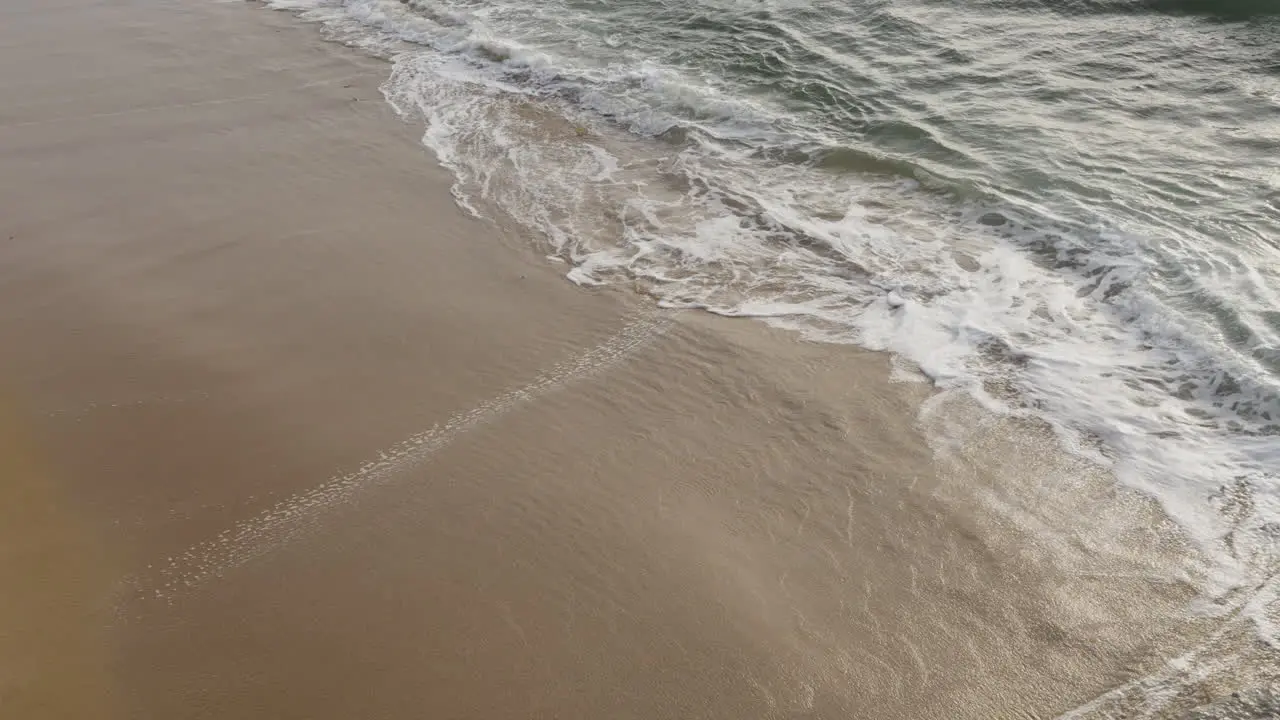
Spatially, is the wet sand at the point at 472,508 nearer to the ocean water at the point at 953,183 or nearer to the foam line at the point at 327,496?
the foam line at the point at 327,496

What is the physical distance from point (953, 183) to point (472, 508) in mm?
4845

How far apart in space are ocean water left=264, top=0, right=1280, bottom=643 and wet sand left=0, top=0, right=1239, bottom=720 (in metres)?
0.48

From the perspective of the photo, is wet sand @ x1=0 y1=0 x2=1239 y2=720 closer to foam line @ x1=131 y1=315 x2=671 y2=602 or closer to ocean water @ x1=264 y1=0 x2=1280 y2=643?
foam line @ x1=131 y1=315 x2=671 y2=602

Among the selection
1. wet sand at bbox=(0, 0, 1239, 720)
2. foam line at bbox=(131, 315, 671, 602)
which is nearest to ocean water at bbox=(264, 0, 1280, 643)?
wet sand at bbox=(0, 0, 1239, 720)

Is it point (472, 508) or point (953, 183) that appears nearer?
point (472, 508)

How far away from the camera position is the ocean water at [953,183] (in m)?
4.87

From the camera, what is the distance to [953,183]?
6980mm

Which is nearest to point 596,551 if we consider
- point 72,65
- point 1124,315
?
point 1124,315

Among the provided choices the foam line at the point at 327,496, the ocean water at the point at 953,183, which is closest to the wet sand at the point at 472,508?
the foam line at the point at 327,496

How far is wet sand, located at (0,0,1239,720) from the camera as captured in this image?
341cm

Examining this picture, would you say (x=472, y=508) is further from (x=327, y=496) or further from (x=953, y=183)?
(x=953, y=183)

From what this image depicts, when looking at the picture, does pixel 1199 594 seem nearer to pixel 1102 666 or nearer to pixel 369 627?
pixel 1102 666

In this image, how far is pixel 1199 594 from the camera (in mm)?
3707

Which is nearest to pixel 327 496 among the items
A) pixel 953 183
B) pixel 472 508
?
pixel 472 508
